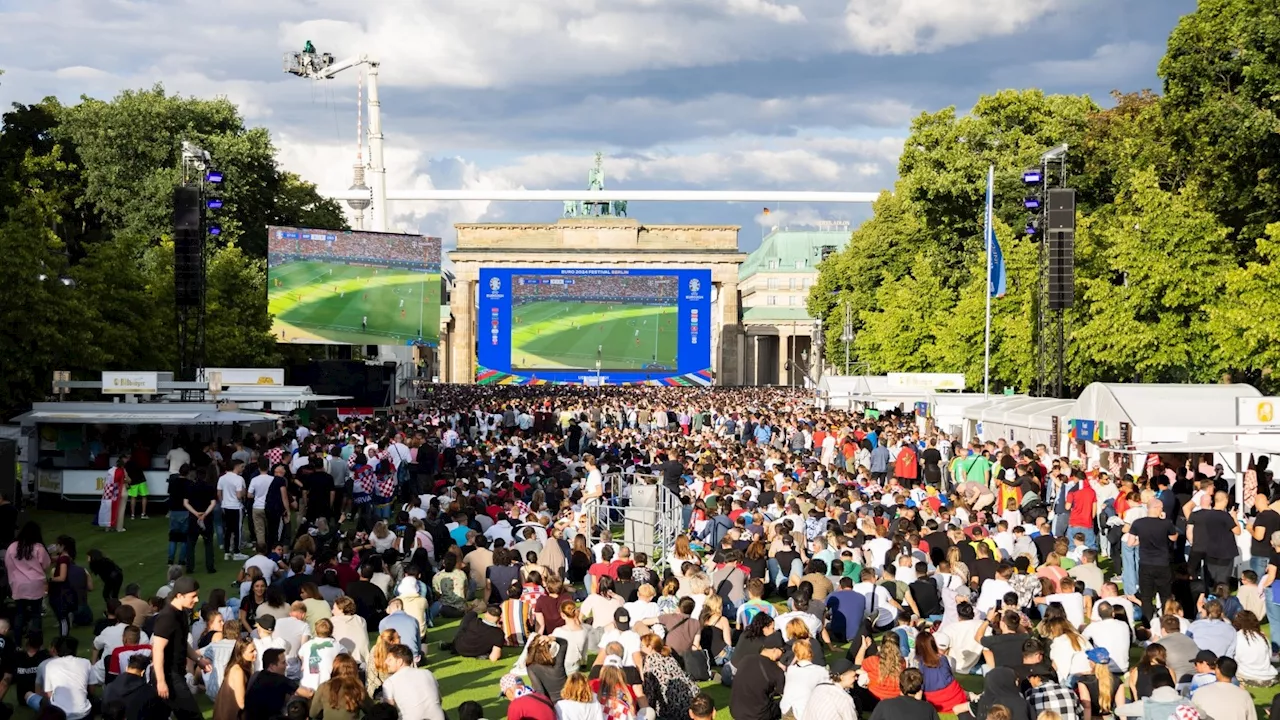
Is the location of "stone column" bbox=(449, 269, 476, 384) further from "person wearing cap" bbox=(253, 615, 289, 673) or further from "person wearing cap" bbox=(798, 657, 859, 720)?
"person wearing cap" bbox=(798, 657, 859, 720)

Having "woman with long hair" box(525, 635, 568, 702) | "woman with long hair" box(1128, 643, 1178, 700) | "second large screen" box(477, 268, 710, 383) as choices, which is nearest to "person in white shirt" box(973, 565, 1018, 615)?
"woman with long hair" box(1128, 643, 1178, 700)

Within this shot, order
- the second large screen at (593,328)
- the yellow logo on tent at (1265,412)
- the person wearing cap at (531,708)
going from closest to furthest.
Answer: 1. the person wearing cap at (531,708)
2. the yellow logo on tent at (1265,412)
3. the second large screen at (593,328)

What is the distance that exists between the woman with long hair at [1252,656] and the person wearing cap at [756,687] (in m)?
4.16

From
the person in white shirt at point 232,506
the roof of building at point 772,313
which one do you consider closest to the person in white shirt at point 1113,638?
the person in white shirt at point 232,506

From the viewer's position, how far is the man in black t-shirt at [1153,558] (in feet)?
46.7

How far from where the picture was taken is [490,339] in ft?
263

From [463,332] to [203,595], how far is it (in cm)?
8923

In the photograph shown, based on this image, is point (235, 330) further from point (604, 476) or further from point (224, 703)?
point (224, 703)

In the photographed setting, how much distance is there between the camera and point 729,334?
339 ft

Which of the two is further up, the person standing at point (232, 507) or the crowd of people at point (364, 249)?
the crowd of people at point (364, 249)

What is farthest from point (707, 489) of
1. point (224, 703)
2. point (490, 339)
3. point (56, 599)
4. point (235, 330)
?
point (490, 339)

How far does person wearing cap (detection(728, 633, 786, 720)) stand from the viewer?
996 cm

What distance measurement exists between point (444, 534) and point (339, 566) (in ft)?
8.97

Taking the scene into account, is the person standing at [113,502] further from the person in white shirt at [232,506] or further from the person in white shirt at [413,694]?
the person in white shirt at [413,694]
